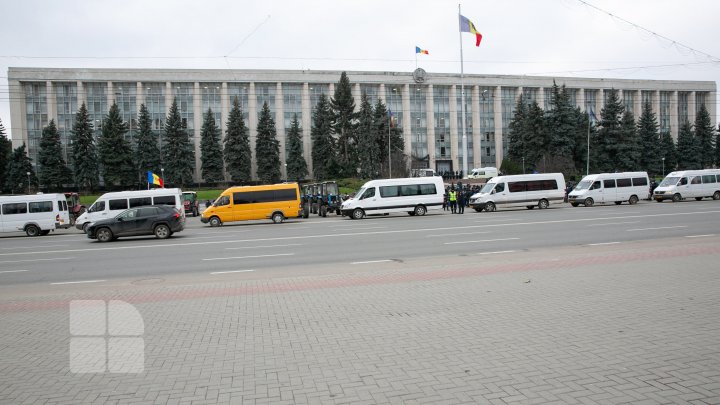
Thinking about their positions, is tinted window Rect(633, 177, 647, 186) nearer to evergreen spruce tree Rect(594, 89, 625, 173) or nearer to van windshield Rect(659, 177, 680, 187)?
van windshield Rect(659, 177, 680, 187)

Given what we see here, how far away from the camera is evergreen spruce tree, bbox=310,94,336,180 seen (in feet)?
240

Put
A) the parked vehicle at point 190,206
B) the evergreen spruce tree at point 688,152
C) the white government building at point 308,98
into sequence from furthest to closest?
the evergreen spruce tree at point 688,152 → the white government building at point 308,98 → the parked vehicle at point 190,206

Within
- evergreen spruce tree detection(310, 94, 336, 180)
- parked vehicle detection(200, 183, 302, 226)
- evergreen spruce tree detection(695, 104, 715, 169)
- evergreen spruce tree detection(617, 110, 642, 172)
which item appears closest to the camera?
parked vehicle detection(200, 183, 302, 226)

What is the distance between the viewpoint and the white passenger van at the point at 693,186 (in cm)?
3800

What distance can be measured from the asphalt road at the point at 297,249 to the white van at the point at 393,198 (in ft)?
29.8

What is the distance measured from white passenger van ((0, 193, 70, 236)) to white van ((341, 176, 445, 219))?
678 inches

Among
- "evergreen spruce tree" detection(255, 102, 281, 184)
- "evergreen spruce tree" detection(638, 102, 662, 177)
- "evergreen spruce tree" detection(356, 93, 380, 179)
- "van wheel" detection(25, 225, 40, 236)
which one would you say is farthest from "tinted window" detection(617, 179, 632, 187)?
"evergreen spruce tree" detection(255, 102, 281, 184)

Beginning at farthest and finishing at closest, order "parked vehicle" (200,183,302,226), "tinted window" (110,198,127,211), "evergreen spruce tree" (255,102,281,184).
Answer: "evergreen spruce tree" (255,102,281,184)
"parked vehicle" (200,183,302,226)
"tinted window" (110,198,127,211)

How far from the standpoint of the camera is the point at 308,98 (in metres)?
89.1

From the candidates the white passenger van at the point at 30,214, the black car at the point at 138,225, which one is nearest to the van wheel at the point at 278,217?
the black car at the point at 138,225

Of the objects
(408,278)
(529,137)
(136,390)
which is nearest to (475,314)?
(408,278)

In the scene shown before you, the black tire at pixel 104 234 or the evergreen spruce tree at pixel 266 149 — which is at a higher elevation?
the evergreen spruce tree at pixel 266 149

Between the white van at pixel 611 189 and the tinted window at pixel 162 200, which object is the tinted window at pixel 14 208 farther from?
the white van at pixel 611 189

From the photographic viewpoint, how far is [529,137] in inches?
2869
